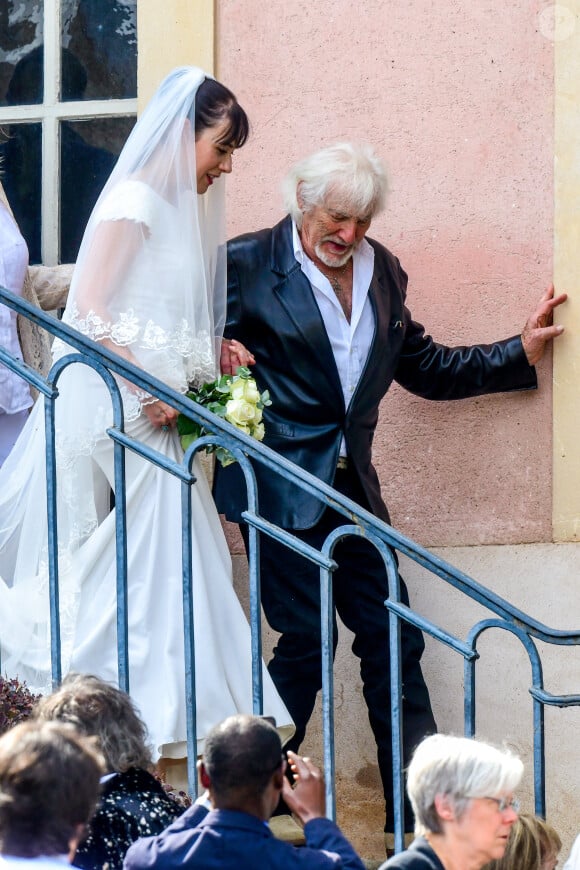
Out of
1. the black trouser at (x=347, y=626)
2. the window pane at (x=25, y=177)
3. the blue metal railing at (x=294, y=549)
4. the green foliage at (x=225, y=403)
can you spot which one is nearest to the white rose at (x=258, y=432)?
the green foliage at (x=225, y=403)

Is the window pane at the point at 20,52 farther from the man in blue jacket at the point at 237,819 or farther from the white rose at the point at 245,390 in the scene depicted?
the man in blue jacket at the point at 237,819

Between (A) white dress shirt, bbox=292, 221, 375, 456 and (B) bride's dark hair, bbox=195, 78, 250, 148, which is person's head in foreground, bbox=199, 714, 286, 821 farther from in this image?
(B) bride's dark hair, bbox=195, 78, 250, 148

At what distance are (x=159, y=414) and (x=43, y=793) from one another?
86.9 inches

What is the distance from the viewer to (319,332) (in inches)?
219

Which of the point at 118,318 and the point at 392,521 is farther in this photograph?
the point at 392,521

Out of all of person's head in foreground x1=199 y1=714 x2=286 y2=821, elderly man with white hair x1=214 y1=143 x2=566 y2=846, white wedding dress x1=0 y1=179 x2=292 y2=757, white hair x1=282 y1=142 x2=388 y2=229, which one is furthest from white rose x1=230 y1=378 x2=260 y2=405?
person's head in foreground x1=199 y1=714 x2=286 y2=821

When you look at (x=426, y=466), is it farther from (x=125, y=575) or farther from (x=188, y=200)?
(x=125, y=575)

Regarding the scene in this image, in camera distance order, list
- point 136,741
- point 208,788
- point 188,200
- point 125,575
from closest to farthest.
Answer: point 208,788 → point 136,741 → point 125,575 → point 188,200

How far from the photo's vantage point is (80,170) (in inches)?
267

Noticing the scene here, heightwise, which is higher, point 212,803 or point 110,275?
point 110,275

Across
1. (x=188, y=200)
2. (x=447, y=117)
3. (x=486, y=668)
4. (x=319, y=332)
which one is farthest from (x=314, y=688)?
(x=447, y=117)

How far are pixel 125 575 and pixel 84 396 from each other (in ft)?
2.80

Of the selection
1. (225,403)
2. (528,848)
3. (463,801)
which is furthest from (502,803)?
(225,403)

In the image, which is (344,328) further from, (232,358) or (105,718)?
(105,718)
